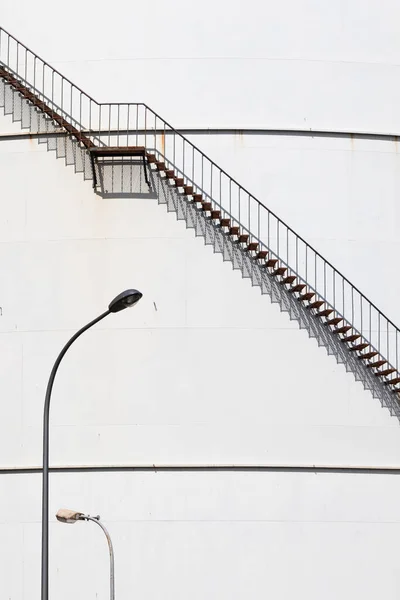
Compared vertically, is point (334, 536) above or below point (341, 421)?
below

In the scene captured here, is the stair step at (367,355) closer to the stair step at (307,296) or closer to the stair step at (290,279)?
the stair step at (307,296)

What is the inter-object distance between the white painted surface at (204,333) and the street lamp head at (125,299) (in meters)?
5.40

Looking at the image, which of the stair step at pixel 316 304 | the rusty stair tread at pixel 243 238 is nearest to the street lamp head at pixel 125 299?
the rusty stair tread at pixel 243 238

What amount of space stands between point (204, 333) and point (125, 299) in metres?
5.60

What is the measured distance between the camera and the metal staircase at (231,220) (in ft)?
62.3

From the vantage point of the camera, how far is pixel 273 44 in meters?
19.5

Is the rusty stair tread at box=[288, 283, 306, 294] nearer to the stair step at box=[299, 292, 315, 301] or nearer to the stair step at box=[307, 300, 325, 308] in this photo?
the stair step at box=[299, 292, 315, 301]

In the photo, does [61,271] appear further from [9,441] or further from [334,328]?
[334,328]

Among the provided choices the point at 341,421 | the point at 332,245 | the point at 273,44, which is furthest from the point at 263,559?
the point at 273,44

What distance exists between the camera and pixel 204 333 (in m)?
18.7

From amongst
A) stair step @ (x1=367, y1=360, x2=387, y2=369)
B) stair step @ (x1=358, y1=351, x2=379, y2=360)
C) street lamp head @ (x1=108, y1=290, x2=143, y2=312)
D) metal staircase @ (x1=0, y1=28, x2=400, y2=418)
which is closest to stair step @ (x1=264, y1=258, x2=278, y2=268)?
metal staircase @ (x1=0, y1=28, x2=400, y2=418)

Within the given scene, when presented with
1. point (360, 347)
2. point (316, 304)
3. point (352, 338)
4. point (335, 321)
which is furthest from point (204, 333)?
point (360, 347)

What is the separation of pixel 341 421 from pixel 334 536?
170 centimetres

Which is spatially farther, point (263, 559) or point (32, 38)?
point (32, 38)
